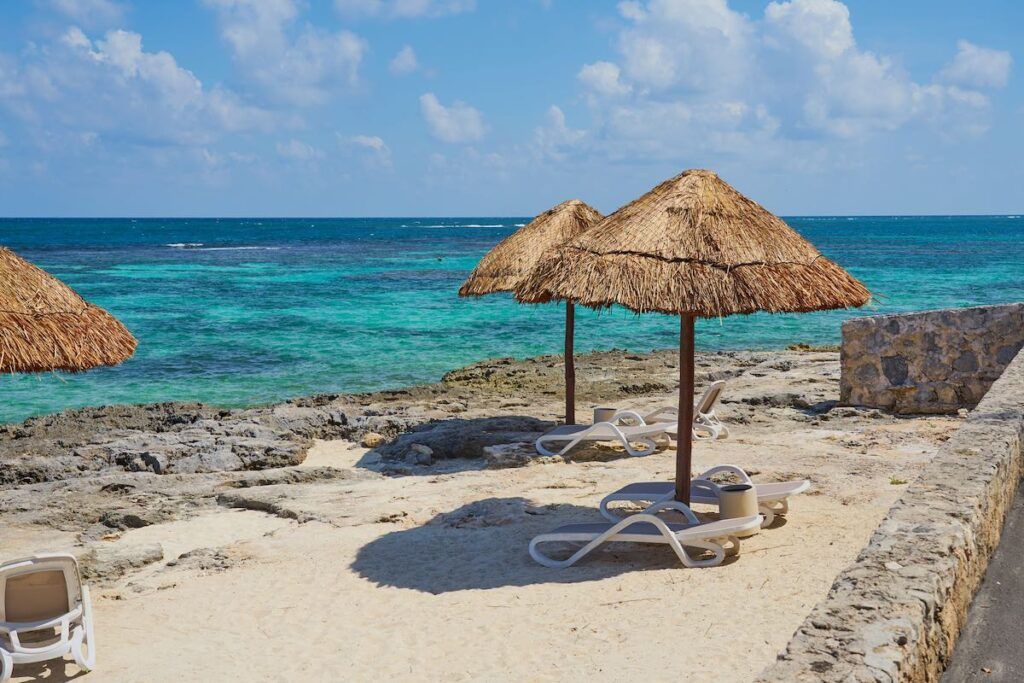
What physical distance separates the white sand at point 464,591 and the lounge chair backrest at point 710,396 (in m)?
1.43

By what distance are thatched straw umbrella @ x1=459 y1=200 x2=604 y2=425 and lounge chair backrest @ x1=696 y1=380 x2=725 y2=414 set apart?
4.38 ft

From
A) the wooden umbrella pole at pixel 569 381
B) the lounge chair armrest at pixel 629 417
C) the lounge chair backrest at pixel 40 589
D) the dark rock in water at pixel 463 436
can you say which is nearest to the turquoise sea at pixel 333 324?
the lounge chair backrest at pixel 40 589

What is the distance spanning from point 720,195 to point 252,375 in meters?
12.4

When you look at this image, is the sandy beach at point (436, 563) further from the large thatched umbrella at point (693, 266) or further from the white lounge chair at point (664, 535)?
the large thatched umbrella at point (693, 266)

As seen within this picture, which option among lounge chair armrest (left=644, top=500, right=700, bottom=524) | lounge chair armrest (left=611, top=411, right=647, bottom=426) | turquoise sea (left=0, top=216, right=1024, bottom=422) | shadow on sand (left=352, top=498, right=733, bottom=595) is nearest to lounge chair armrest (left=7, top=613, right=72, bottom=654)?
turquoise sea (left=0, top=216, right=1024, bottom=422)

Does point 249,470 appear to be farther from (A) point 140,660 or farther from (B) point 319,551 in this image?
(A) point 140,660

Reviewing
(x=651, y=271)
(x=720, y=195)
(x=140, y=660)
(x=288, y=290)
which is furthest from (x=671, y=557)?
(x=288, y=290)

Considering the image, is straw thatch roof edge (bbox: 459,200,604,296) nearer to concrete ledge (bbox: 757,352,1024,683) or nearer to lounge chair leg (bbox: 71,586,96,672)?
concrete ledge (bbox: 757,352,1024,683)

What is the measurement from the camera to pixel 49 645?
5.20 meters

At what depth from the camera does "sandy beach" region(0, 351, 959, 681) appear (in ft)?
16.2

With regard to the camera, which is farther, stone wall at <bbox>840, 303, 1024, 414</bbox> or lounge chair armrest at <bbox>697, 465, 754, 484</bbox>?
stone wall at <bbox>840, 303, 1024, 414</bbox>

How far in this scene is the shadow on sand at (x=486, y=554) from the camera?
19.6 ft

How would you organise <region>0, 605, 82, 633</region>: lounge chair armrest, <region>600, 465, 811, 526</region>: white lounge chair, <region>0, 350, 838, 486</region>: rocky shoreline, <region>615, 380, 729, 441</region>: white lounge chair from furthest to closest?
<region>615, 380, 729, 441</region>: white lounge chair
<region>0, 350, 838, 486</region>: rocky shoreline
<region>600, 465, 811, 526</region>: white lounge chair
<region>0, 605, 82, 633</region>: lounge chair armrest

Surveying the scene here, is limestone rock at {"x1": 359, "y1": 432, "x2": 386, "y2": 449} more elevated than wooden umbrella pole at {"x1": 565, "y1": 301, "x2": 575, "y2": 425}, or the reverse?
wooden umbrella pole at {"x1": 565, "y1": 301, "x2": 575, "y2": 425}
